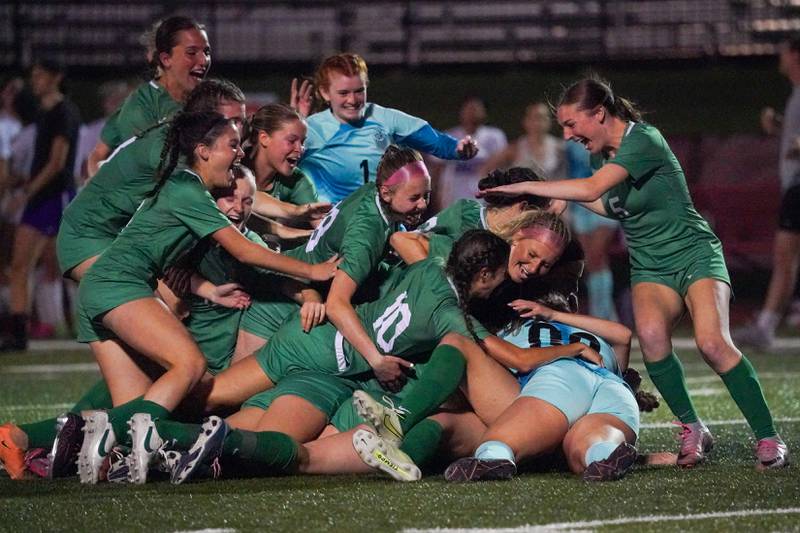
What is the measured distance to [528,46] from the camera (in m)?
15.4

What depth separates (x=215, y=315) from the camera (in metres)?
5.45

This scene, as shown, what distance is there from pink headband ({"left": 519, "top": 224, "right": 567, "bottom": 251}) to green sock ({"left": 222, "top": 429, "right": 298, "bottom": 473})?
1128mm

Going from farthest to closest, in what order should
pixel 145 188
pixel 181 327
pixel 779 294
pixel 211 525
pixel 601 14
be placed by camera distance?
pixel 601 14
pixel 779 294
pixel 145 188
pixel 181 327
pixel 211 525

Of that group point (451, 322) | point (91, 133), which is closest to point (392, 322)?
point (451, 322)

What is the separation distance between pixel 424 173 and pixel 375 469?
1198 mm

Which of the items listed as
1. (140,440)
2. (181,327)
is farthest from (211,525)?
(181,327)

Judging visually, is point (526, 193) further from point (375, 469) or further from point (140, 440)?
point (140, 440)

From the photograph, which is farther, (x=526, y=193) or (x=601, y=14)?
(x=601, y=14)

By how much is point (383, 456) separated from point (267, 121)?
199 centimetres

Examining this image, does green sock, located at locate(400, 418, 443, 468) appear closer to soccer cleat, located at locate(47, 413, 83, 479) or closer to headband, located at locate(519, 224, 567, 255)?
headband, located at locate(519, 224, 567, 255)

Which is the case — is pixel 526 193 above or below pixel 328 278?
above

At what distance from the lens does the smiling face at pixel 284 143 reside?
5766 mm

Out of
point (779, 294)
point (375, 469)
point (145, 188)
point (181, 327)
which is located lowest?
point (779, 294)

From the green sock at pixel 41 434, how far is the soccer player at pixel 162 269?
0.91 ft
